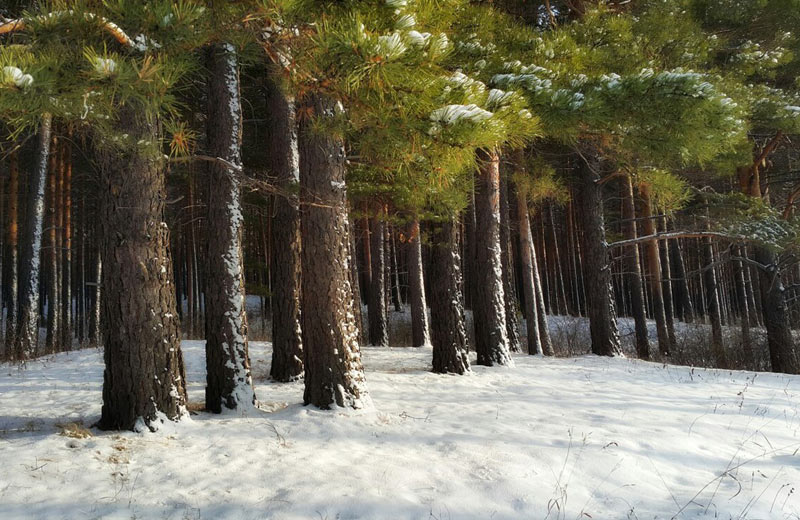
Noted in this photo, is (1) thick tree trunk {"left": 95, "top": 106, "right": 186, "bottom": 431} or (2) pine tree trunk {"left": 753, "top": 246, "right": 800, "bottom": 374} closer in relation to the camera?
(1) thick tree trunk {"left": 95, "top": 106, "right": 186, "bottom": 431}

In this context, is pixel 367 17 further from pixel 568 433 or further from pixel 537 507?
pixel 568 433

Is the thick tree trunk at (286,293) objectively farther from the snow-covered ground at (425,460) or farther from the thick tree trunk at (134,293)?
the thick tree trunk at (134,293)

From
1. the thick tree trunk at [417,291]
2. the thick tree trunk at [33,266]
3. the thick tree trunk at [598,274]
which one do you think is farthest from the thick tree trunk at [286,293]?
the thick tree trunk at [598,274]

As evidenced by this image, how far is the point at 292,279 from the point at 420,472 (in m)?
4.21

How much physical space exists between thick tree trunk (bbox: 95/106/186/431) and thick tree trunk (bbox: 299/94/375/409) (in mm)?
1378

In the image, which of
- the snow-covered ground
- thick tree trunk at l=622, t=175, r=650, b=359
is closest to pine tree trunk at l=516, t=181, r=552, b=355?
thick tree trunk at l=622, t=175, r=650, b=359

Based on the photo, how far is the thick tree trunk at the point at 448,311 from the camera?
25.3 ft

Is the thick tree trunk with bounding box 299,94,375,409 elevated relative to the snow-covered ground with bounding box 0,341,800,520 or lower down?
elevated

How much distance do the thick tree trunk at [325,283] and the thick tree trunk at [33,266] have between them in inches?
311

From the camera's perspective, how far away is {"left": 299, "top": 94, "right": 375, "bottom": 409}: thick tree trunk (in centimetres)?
503

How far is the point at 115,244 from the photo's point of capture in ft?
13.7

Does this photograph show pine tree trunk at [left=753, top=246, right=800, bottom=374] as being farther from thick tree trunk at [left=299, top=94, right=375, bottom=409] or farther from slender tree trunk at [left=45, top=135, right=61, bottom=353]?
slender tree trunk at [left=45, top=135, right=61, bottom=353]

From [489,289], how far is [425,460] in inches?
200

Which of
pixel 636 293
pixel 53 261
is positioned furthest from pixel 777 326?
pixel 53 261
